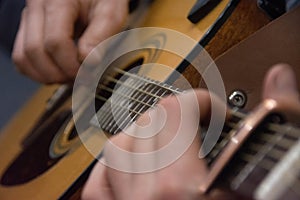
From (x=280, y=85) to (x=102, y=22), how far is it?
0.49m

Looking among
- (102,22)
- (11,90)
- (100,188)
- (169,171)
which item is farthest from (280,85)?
(11,90)

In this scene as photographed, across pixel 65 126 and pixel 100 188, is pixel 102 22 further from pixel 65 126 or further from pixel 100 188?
pixel 100 188

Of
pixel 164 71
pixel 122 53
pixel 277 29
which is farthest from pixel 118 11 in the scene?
pixel 277 29

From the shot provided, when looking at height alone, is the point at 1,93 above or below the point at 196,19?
below

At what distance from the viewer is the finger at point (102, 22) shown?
895 mm

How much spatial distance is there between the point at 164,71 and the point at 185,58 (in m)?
0.03

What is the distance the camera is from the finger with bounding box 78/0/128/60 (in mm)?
895

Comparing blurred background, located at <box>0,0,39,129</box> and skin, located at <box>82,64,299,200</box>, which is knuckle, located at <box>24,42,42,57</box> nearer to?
skin, located at <box>82,64,299,200</box>

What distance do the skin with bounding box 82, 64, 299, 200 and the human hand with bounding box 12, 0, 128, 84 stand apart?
1.14 ft

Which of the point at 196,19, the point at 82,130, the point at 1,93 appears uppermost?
the point at 196,19

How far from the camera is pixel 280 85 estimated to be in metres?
0.46

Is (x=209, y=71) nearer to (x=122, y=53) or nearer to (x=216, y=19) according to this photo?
(x=216, y=19)

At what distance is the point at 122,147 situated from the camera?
554 mm

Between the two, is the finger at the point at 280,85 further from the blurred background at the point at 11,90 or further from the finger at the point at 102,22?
the blurred background at the point at 11,90
